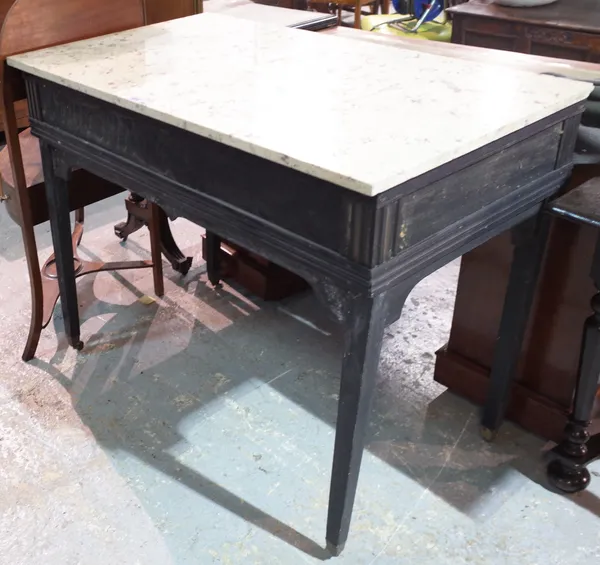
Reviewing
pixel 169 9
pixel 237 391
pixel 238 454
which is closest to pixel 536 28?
pixel 169 9

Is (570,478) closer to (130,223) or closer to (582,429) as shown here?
(582,429)

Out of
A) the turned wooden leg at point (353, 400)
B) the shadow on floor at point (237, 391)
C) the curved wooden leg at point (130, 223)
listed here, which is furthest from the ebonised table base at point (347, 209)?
the curved wooden leg at point (130, 223)

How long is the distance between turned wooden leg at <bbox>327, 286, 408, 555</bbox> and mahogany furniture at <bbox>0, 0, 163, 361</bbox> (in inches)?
39.3

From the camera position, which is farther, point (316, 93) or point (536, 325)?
point (536, 325)

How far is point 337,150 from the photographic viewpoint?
3.53ft

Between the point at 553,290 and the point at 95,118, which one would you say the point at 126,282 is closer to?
the point at 95,118

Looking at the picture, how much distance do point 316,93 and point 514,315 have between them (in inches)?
26.9

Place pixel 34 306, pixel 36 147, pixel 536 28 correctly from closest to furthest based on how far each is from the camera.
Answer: pixel 34 306 → pixel 36 147 → pixel 536 28

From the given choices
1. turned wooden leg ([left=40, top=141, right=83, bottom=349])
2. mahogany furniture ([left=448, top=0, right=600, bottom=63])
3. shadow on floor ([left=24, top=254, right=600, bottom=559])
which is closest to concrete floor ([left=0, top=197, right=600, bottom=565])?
shadow on floor ([left=24, top=254, right=600, bottom=559])

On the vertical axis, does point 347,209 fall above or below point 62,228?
above

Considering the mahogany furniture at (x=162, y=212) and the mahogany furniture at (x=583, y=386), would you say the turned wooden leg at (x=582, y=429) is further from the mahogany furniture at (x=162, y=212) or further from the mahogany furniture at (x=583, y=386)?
the mahogany furniture at (x=162, y=212)

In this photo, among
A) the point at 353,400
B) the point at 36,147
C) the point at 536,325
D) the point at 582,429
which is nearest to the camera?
the point at 353,400

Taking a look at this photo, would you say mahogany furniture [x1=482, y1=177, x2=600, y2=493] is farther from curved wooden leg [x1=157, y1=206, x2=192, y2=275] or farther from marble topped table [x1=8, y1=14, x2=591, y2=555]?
curved wooden leg [x1=157, y1=206, x2=192, y2=275]

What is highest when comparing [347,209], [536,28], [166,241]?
[347,209]
